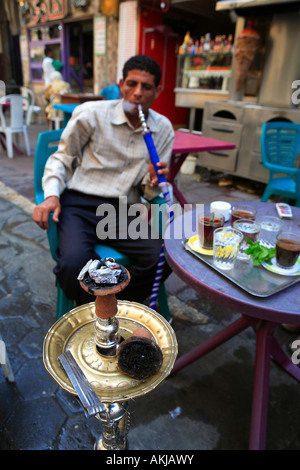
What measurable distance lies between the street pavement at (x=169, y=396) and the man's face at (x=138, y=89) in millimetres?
1549

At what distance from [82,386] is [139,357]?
0.45ft

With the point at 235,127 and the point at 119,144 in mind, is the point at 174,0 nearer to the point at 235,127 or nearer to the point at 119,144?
the point at 235,127

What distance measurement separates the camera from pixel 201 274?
127cm

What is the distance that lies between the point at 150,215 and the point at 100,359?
1.82 m

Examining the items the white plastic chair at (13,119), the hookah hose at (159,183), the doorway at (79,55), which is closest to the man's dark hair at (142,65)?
the hookah hose at (159,183)

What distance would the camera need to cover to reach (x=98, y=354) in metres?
0.81

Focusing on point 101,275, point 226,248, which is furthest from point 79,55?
point 101,275

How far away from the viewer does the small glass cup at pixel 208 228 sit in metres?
1.41

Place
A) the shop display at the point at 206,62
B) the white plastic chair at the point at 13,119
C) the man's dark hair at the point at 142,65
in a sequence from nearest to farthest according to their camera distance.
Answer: the man's dark hair at the point at 142,65
the shop display at the point at 206,62
the white plastic chair at the point at 13,119

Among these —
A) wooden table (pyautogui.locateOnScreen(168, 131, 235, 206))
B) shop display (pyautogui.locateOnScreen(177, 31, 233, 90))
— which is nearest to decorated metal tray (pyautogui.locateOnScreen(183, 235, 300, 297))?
wooden table (pyautogui.locateOnScreen(168, 131, 235, 206))

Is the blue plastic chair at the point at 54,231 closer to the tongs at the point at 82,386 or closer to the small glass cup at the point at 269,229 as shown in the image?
the small glass cup at the point at 269,229

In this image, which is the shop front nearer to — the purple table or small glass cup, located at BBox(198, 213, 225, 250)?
the purple table

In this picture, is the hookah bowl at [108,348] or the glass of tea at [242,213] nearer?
the hookah bowl at [108,348]

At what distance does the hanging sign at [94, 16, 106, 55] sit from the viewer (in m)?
8.09
